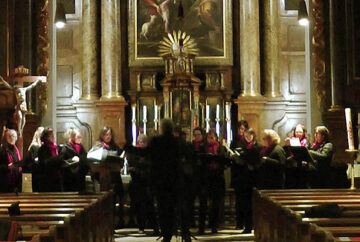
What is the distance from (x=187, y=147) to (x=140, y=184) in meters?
2.21

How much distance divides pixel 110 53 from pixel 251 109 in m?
3.37

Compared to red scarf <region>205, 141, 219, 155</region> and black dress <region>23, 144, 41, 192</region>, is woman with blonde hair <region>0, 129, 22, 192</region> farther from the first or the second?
red scarf <region>205, 141, 219, 155</region>

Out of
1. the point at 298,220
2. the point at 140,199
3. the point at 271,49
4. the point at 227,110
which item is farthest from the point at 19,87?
the point at 298,220

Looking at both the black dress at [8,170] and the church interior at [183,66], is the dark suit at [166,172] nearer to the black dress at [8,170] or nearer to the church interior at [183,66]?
the black dress at [8,170]

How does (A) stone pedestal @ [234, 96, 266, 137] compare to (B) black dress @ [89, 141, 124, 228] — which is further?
(A) stone pedestal @ [234, 96, 266, 137]

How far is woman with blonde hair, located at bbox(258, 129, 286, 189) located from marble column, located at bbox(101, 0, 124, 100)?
678 centimetres

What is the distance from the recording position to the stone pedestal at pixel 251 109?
15.9 meters

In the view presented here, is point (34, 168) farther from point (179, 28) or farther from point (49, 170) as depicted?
point (179, 28)

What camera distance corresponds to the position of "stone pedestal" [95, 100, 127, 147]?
15.9m

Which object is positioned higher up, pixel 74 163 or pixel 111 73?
pixel 111 73

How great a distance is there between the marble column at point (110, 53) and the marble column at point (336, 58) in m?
4.69

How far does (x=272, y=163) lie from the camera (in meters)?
9.40

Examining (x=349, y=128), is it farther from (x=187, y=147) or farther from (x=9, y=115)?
(x=9, y=115)

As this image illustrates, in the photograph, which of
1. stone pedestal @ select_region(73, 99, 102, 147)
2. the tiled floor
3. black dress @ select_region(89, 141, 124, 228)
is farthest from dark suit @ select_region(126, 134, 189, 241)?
stone pedestal @ select_region(73, 99, 102, 147)
